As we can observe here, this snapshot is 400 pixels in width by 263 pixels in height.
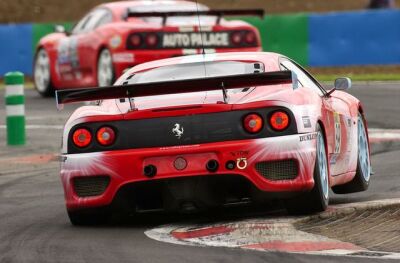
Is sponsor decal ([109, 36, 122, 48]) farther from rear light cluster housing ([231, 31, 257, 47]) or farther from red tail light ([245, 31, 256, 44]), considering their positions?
red tail light ([245, 31, 256, 44])

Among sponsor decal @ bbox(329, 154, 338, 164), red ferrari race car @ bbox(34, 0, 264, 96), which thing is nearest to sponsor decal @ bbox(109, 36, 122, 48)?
red ferrari race car @ bbox(34, 0, 264, 96)

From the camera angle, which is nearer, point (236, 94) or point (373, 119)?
point (236, 94)

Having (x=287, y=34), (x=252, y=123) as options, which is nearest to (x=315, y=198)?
(x=252, y=123)

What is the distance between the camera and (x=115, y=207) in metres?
8.56

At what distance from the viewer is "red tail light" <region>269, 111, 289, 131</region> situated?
8.27 metres

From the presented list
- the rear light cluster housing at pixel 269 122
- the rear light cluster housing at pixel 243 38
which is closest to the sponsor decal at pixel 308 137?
the rear light cluster housing at pixel 269 122

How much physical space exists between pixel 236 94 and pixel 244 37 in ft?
36.7

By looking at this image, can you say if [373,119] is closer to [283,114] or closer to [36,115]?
[36,115]

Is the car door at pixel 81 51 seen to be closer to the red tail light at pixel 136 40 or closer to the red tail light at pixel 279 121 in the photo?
the red tail light at pixel 136 40

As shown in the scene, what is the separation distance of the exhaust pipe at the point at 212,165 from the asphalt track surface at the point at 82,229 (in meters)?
0.55

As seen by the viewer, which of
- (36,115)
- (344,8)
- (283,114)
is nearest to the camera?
(283,114)

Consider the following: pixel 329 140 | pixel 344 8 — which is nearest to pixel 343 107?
pixel 329 140

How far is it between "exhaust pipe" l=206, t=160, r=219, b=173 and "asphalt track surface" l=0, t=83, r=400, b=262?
21.8 inches

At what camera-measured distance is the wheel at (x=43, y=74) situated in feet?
71.2
